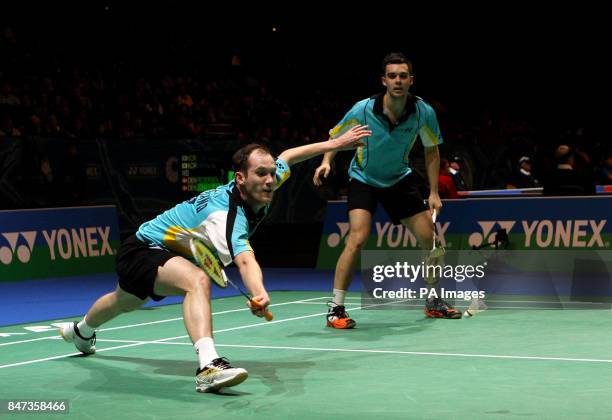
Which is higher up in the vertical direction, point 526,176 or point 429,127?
point 429,127

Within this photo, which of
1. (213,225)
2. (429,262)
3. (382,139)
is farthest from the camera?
(429,262)

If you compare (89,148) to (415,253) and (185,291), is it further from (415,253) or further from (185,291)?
(185,291)

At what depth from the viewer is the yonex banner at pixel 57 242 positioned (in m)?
13.4

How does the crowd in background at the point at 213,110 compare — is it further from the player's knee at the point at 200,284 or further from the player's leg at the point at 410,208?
the player's knee at the point at 200,284

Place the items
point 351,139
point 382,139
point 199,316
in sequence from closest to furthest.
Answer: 1. point 199,316
2. point 351,139
3. point 382,139

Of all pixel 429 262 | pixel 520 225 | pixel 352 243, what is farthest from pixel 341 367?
pixel 520 225

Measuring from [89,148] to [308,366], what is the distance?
11.6 meters

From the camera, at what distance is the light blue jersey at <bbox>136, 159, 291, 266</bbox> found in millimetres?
5848

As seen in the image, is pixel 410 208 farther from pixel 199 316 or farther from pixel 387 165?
pixel 199 316

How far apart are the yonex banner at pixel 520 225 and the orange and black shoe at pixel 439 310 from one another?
2.88 m

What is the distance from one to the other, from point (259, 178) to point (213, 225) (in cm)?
37

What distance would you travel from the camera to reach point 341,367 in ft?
21.6

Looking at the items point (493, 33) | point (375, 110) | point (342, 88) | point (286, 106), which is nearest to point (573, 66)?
point (493, 33)

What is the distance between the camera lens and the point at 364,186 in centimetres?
898
